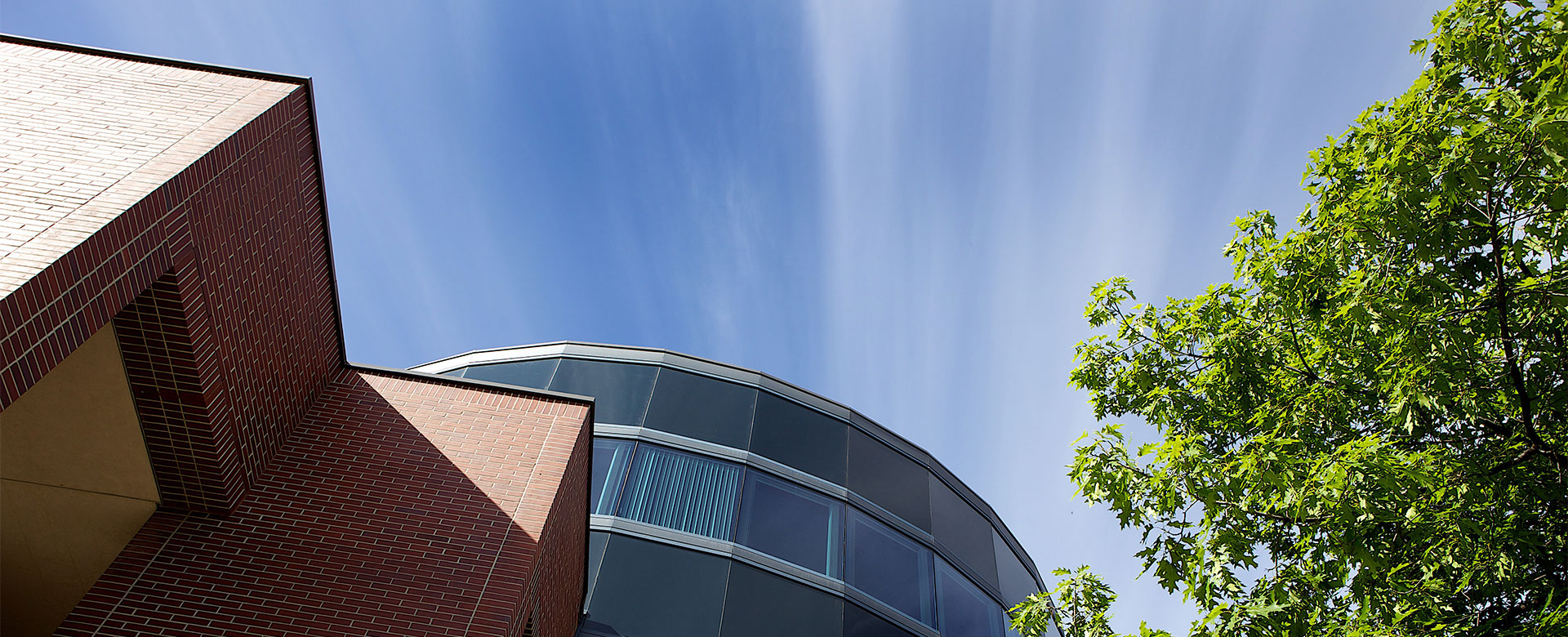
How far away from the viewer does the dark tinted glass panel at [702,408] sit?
14.8 meters

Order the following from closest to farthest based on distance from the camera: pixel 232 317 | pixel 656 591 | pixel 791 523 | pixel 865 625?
pixel 232 317, pixel 656 591, pixel 865 625, pixel 791 523

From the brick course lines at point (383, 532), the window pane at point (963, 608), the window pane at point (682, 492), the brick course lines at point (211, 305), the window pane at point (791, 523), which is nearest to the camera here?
the brick course lines at point (211, 305)

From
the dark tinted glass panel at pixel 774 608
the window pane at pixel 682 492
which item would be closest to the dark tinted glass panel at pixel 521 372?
the window pane at pixel 682 492

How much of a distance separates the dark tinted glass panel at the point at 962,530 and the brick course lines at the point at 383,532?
8.27 metres

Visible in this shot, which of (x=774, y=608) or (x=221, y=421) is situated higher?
(x=774, y=608)

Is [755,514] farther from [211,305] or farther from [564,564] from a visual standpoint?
[211,305]

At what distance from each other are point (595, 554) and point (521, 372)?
16.0 ft

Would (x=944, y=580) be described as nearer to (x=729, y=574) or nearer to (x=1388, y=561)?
(x=729, y=574)

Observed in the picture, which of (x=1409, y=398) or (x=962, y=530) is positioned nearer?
(x=1409, y=398)

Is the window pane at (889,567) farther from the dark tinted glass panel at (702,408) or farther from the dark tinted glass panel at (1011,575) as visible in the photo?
the dark tinted glass panel at (702,408)

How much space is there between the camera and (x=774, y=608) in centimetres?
1238

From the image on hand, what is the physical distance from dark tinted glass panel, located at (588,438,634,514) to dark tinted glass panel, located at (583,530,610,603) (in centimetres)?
44

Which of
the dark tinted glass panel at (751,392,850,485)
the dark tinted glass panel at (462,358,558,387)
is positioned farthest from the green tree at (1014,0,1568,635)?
the dark tinted glass panel at (462,358,558,387)

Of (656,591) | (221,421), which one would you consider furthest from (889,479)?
(221,421)
